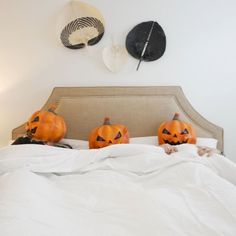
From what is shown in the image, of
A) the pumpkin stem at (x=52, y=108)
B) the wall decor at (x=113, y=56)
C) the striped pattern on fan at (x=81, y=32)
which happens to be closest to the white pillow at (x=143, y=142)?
the pumpkin stem at (x=52, y=108)

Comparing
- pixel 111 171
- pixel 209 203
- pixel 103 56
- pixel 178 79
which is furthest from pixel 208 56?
pixel 209 203

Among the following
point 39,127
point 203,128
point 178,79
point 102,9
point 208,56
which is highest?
point 102,9

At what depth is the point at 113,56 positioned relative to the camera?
208cm

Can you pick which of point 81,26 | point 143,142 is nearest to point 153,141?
point 143,142

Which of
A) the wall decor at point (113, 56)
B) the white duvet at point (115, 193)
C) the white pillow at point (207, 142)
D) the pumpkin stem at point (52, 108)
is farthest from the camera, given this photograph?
the wall decor at point (113, 56)

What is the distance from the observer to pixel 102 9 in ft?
6.78

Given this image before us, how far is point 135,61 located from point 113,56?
0.17 metres

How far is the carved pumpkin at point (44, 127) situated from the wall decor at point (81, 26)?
24.2 inches

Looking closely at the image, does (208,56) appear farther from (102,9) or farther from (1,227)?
(1,227)

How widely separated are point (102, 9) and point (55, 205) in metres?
1.62

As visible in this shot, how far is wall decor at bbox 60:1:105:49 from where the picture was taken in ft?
6.66

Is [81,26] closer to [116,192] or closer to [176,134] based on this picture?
[176,134]

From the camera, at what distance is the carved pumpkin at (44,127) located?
1.76 m

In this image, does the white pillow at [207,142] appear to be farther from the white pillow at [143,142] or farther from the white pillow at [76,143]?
the white pillow at [76,143]
